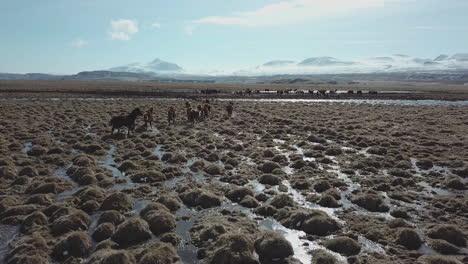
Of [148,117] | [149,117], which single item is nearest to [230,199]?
[149,117]

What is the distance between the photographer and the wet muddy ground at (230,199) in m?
10.3

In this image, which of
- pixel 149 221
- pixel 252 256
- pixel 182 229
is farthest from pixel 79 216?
pixel 252 256

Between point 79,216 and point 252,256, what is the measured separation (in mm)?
5786

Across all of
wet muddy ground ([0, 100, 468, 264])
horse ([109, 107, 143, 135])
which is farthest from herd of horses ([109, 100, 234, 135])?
wet muddy ground ([0, 100, 468, 264])

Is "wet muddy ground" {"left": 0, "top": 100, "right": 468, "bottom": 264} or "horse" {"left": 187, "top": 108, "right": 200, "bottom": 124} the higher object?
"horse" {"left": 187, "top": 108, "right": 200, "bottom": 124}

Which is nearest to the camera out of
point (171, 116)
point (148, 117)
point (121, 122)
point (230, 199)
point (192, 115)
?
point (230, 199)

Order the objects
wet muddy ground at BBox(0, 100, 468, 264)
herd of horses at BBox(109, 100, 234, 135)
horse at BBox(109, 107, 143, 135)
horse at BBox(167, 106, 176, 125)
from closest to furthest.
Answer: wet muddy ground at BBox(0, 100, 468, 264) < horse at BBox(109, 107, 143, 135) < herd of horses at BBox(109, 100, 234, 135) < horse at BBox(167, 106, 176, 125)

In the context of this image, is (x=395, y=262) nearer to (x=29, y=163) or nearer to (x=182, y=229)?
(x=182, y=229)

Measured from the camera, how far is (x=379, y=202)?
14094 mm

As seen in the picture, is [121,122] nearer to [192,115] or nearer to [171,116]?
[171,116]

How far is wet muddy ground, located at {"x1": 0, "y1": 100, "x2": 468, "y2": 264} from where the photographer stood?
406 inches

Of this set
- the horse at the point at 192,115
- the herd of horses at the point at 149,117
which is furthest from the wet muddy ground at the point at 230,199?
the horse at the point at 192,115

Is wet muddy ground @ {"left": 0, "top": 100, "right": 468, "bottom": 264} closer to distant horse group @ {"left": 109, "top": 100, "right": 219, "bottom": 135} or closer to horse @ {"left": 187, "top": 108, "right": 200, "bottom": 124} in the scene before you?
distant horse group @ {"left": 109, "top": 100, "right": 219, "bottom": 135}

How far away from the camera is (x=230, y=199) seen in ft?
48.6
